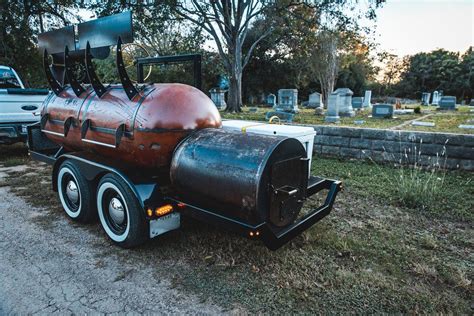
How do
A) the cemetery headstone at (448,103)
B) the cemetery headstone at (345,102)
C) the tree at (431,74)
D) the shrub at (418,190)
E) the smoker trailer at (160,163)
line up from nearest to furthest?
the smoker trailer at (160,163) → the shrub at (418,190) → the cemetery headstone at (345,102) → the cemetery headstone at (448,103) → the tree at (431,74)

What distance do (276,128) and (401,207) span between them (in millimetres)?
2079

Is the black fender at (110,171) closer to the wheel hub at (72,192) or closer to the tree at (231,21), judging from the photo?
the wheel hub at (72,192)

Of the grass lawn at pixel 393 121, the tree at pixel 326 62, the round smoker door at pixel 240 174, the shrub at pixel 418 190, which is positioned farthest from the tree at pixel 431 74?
the round smoker door at pixel 240 174

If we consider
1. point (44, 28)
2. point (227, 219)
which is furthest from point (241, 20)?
point (227, 219)

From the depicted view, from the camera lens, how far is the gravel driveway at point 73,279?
7.20 ft

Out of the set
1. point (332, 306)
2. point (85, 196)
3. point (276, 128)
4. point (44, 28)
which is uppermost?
point (44, 28)

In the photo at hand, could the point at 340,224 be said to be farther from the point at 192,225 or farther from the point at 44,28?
the point at 44,28

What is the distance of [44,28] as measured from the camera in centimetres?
1527

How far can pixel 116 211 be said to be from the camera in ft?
10.0

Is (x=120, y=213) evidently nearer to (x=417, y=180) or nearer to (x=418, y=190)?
(x=418, y=190)

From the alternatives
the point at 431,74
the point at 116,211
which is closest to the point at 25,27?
the point at 116,211

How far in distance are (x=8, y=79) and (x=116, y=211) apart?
746 cm

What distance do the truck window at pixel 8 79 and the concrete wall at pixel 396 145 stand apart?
8.14 meters

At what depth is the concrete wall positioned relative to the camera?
17.8ft
